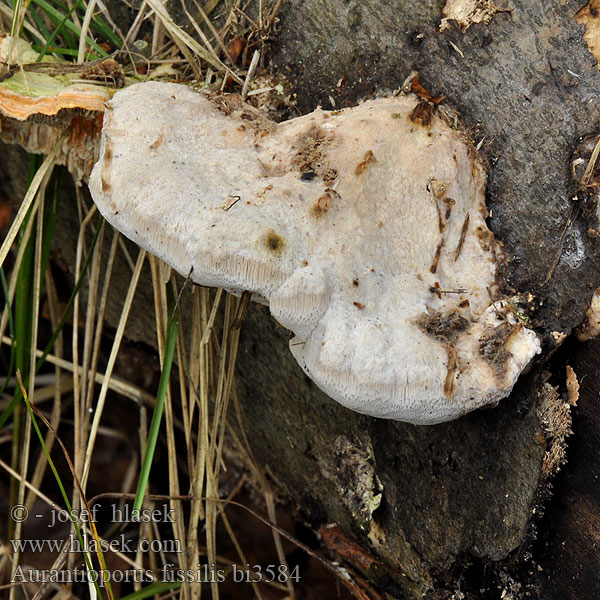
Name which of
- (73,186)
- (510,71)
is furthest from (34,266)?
(510,71)

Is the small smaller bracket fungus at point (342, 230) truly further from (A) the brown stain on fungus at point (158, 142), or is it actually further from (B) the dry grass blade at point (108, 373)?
(B) the dry grass blade at point (108, 373)

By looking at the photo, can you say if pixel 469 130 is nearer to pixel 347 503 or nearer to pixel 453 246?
pixel 453 246

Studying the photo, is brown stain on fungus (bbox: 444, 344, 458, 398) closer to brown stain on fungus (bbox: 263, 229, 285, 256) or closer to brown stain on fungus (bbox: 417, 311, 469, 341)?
brown stain on fungus (bbox: 417, 311, 469, 341)

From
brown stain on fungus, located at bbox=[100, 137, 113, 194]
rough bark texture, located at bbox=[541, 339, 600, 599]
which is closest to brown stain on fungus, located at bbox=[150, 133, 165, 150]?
brown stain on fungus, located at bbox=[100, 137, 113, 194]

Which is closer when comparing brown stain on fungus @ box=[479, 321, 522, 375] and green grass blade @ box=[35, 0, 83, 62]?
brown stain on fungus @ box=[479, 321, 522, 375]

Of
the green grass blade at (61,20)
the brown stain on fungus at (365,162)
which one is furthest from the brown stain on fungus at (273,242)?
the green grass blade at (61,20)
